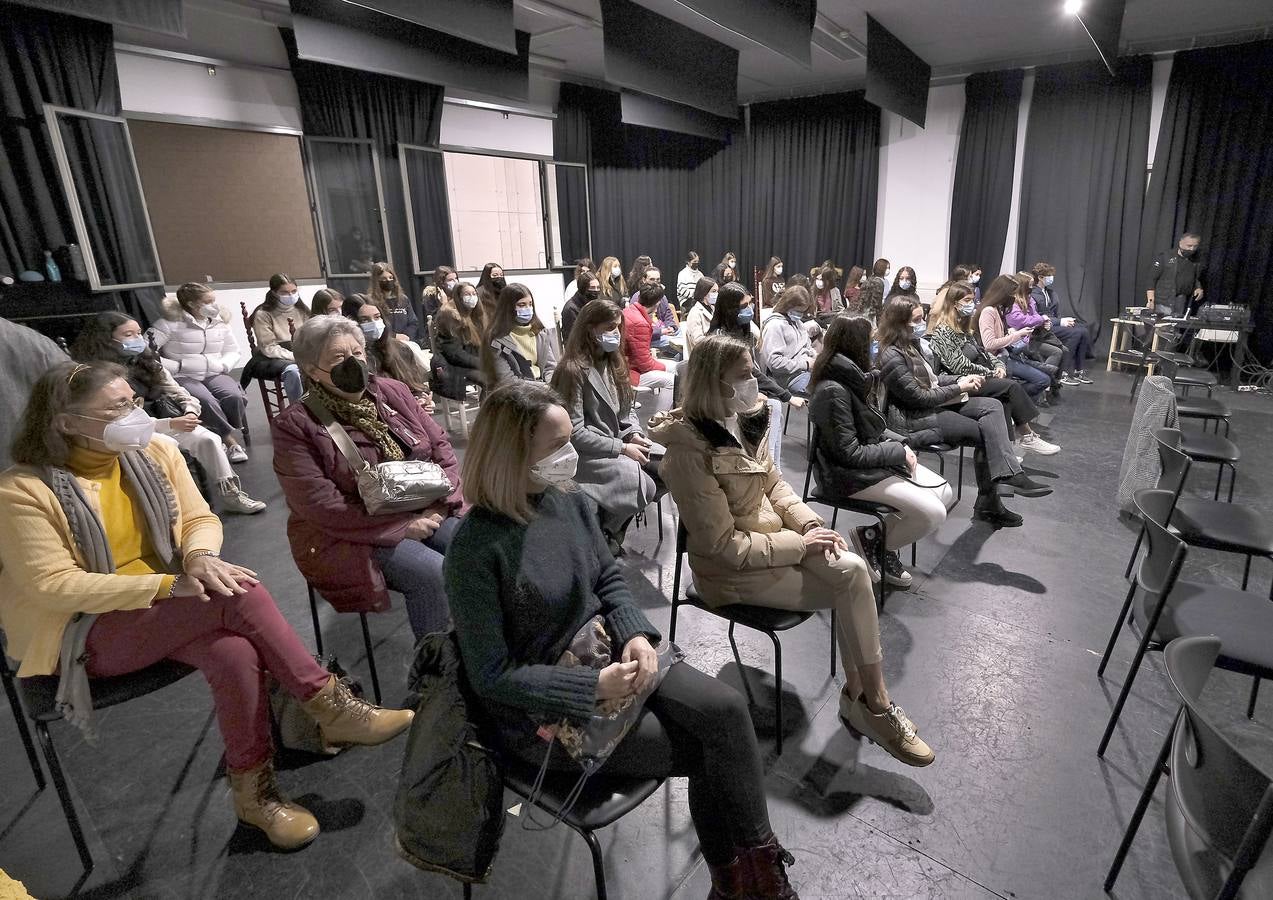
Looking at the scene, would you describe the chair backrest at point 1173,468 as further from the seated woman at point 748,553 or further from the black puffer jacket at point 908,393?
the seated woman at point 748,553

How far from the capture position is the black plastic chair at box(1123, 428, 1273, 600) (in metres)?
2.20

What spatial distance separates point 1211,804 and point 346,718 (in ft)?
6.37

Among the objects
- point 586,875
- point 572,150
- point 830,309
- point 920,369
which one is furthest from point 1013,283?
point 572,150

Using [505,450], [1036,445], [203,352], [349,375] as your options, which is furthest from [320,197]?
[1036,445]

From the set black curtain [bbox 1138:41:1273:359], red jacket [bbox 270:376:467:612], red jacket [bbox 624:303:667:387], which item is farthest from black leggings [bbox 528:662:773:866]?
black curtain [bbox 1138:41:1273:359]

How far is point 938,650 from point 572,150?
911 cm

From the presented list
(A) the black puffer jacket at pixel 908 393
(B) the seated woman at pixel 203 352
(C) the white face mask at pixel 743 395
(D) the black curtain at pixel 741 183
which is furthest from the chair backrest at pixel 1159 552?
(D) the black curtain at pixel 741 183

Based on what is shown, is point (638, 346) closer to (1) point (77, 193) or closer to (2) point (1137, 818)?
(2) point (1137, 818)

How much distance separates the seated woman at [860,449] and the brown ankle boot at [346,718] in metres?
1.81

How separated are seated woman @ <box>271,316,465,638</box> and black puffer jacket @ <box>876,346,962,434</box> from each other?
2.23 meters

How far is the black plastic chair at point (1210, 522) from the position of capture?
2.20 metres

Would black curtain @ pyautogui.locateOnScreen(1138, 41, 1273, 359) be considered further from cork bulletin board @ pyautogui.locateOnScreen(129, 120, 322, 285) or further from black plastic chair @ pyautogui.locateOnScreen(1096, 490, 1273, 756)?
cork bulletin board @ pyautogui.locateOnScreen(129, 120, 322, 285)

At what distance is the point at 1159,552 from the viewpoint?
1.74 m

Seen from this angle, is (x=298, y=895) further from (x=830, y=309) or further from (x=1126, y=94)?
(x=1126, y=94)
